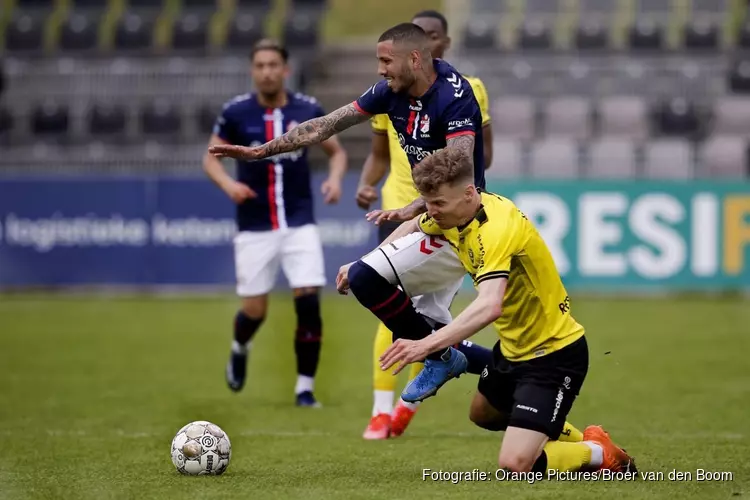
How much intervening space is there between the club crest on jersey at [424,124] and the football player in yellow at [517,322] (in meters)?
0.64

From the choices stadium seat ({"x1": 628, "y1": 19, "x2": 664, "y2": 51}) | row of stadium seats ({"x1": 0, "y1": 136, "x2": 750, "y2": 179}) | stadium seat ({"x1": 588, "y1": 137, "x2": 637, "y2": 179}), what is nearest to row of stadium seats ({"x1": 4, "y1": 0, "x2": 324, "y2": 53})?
row of stadium seats ({"x1": 0, "y1": 136, "x2": 750, "y2": 179})

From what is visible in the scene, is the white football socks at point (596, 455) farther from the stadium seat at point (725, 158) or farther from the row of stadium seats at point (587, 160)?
the stadium seat at point (725, 158)

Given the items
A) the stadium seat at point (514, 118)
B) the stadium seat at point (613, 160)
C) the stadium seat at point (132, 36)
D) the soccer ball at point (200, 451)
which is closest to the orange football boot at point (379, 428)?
the soccer ball at point (200, 451)

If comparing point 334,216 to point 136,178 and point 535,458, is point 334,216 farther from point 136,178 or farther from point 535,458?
point 535,458

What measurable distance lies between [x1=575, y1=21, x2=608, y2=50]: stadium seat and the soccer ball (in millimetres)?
16544

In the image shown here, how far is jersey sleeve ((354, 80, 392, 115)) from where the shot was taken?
22.5 ft

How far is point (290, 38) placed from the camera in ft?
72.9

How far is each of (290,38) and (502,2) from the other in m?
3.88

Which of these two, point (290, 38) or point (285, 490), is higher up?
point (290, 38)

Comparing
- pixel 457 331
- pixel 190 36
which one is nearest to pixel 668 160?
pixel 190 36

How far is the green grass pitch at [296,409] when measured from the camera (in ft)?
20.2

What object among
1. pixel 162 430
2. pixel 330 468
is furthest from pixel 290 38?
pixel 330 468

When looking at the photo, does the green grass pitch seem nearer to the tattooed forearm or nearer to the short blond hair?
the short blond hair

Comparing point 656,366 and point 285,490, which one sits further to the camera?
point 656,366
